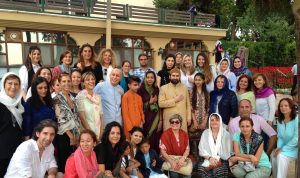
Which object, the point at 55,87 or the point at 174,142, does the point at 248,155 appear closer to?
the point at 174,142

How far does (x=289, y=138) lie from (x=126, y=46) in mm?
12558

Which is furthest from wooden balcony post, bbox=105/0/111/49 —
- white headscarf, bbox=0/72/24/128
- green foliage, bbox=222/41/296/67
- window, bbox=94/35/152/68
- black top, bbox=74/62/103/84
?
green foliage, bbox=222/41/296/67

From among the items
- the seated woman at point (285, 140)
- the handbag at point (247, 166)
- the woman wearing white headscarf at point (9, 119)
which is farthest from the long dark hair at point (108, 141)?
the seated woman at point (285, 140)

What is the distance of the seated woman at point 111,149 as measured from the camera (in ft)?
15.0

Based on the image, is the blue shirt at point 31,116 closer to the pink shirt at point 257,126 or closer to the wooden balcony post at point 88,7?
the pink shirt at point 257,126

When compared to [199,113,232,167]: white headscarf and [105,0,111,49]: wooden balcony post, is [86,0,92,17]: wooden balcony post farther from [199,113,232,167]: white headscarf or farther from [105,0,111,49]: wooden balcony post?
[199,113,232,167]: white headscarf

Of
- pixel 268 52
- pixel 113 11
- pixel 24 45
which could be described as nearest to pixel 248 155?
pixel 24 45

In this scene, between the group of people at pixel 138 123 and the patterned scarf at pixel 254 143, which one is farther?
the patterned scarf at pixel 254 143

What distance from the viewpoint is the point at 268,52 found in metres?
27.8

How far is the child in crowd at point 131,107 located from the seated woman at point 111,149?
0.74 meters

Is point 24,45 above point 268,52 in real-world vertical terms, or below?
below

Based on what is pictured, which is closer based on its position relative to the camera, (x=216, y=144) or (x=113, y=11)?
(x=216, y=144)

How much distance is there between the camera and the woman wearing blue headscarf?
18.8 ft

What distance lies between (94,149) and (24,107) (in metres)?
1.02
